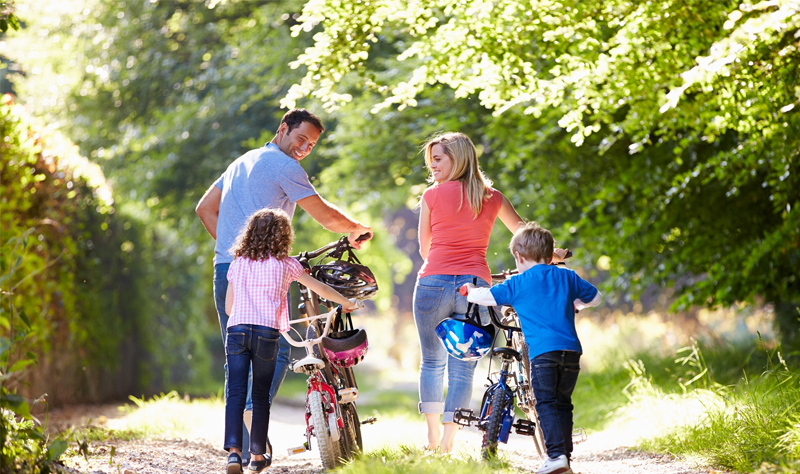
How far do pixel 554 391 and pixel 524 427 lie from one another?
408mm

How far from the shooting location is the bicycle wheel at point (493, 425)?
4.12 m

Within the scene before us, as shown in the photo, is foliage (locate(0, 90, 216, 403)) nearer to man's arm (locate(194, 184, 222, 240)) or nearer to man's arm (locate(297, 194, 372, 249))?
man's arm (locate(194, 184, 222, 240))

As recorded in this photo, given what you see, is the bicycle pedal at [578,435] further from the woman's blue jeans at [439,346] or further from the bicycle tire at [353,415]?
the bicycle tire at [353,415]

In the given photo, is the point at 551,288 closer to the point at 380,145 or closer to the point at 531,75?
the point at 531,75

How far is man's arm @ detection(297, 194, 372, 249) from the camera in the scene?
178 inches

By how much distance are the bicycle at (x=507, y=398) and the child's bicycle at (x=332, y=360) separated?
1.98ft

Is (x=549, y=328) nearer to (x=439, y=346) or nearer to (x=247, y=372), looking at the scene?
(x=439, y=346)

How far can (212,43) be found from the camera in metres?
13.8

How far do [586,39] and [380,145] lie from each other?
4.72 m

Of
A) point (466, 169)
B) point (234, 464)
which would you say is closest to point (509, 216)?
point (466, 169)

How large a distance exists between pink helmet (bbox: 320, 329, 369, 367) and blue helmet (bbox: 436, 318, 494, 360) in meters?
0.45

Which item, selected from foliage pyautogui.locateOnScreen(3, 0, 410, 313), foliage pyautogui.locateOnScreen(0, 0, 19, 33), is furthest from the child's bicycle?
foliage pyautogui.locateOnScreen(3, 0, 410, 313)

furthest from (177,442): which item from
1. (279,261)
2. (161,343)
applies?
(161,343)

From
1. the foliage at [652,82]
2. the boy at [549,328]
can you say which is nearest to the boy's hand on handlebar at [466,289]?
the boy at [549,328]
